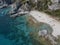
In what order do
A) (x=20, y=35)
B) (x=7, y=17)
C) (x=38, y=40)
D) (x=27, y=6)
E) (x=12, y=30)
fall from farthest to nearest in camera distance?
1. (x=27, y=6)
2. (x=7, y=17)
3. (x=12, y=30)
4. (x=20, y=35)
5. (x=38, y=40)

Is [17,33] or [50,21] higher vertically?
[50,21]

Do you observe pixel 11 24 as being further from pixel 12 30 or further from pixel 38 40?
pixel 38 40

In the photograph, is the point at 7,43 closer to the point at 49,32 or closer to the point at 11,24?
the point at 49,32

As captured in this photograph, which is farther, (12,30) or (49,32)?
(12,30)

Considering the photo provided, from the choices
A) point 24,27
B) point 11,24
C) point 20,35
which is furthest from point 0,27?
point 20,35

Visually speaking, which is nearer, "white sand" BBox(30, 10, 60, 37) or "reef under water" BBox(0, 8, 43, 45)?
"reef under water" BBox(0, 8, 43, 45)

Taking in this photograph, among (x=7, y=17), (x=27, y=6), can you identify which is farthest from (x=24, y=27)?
(x=27, y=6)

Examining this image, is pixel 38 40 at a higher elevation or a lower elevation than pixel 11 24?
higher

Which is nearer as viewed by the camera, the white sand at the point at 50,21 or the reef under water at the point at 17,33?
the reef under water at the point at 17,33

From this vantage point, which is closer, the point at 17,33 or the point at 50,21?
the point at 17,33

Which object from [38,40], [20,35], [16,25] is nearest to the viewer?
[38,40]
